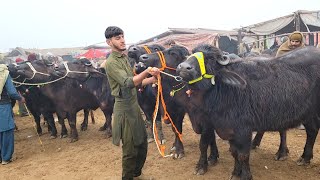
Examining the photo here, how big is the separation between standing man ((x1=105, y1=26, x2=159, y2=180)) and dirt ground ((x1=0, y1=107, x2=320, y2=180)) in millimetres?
828

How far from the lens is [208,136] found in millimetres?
4270

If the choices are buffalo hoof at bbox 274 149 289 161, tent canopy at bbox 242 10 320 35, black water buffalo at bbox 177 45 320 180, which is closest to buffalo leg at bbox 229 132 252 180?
black water buffalo at bbox 177 45 320 180

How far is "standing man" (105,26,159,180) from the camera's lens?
347 centimetres

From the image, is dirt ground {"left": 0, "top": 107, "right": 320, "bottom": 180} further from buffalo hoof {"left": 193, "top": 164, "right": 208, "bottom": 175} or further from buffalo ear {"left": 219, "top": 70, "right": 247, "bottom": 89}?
buffalo ear {"left": 219, "top": 70, "right": 247, "bottom": 89}

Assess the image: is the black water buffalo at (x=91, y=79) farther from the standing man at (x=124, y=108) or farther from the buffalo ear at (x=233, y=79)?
the buffalo ear at (x=233, y=79)

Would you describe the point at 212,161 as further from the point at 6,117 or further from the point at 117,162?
the point at 6,117

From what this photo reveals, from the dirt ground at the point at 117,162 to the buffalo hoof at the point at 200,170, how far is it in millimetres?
68

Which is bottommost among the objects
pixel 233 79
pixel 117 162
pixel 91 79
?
pixel 117 162

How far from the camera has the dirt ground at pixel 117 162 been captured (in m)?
4.32

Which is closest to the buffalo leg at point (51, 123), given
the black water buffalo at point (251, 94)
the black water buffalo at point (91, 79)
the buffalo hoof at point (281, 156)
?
the black water buffalo at point (91, 79)

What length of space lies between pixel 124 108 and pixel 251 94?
5.47ft

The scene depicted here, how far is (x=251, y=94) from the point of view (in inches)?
144

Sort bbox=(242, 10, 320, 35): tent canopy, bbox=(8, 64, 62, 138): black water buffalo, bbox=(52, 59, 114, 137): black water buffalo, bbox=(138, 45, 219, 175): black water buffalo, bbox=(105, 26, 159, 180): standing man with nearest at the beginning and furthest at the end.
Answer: bbox=(105, 26, 159, 180): standing man → bbox=(138, 45, 219, 175): black water buffalo → bbox=(52, 59, 114, 137): black water buffalo → bbox=(8, 64, 62, 138): black water buffalo → bbox=(242, 10, 320, 35): tent canopy

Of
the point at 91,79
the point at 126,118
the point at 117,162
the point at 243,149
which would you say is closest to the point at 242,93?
the point at 243,149
